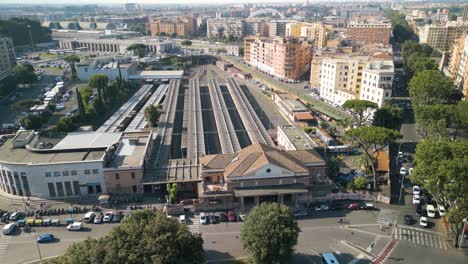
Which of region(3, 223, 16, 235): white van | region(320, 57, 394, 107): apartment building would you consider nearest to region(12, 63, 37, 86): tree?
region(3, 223, 16, 235): white van

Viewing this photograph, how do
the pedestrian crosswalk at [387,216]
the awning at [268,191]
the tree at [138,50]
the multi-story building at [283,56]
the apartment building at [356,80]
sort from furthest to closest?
the tree at [138,50] → the multi-story building at [283,56] → the apartment building at [356,80] → the awning at [268,191] → the pedestrian crosswalk at [387,216]

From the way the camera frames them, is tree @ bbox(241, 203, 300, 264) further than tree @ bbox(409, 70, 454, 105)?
No

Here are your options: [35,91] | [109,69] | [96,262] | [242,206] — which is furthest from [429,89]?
[35,91]

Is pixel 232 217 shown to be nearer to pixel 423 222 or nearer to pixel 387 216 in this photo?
pixel 387 216

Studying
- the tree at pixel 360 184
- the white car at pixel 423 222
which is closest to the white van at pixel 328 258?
the white car at pixel 423 222

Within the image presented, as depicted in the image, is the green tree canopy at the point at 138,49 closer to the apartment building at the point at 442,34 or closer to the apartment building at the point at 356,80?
the apartment building at the point at 356,80

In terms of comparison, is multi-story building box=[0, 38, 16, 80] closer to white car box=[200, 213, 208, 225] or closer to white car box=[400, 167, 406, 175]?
white car box=[200, 213, 208, 225]

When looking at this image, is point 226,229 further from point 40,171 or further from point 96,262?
point 40,171
